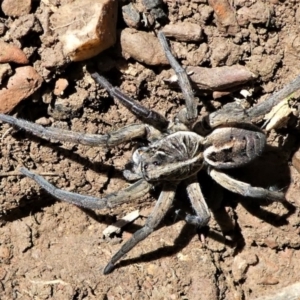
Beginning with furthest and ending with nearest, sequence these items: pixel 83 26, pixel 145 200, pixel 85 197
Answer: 1. pixel 145 200
2. pixel 85 197
3. pixel 83 26

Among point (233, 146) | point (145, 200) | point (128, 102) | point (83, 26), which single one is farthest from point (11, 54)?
point (233, 146)

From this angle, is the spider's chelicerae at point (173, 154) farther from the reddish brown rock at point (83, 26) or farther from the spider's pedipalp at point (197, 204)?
the reddish brown rock at point (83, 26)

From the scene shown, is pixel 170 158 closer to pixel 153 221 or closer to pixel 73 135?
pixel 153 221

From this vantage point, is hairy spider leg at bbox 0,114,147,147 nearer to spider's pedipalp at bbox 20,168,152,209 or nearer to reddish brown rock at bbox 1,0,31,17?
spider's pedipalp at bbox 20,168,152,209

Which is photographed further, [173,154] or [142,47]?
[173,154]

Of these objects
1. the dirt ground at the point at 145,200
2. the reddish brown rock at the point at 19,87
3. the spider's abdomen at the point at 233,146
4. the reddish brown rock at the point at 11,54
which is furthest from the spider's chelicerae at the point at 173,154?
the reddish brown rock at the point at 11,54
